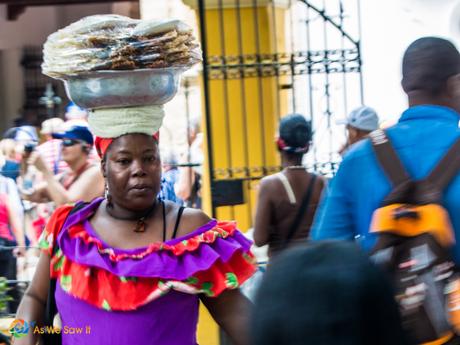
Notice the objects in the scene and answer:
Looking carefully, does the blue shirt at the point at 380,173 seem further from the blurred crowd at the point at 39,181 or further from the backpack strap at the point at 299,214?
the blurred crowd at the point at 39,181

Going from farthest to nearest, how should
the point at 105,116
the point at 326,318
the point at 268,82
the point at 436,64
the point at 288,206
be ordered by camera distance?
the point at 268,82
the point at 288,206
the point at 105,116
the point at 436,64
the point at 326,318

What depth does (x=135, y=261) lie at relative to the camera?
3211mm

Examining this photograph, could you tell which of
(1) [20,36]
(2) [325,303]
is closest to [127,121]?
(2) [325,303]

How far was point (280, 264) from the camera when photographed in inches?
61.2

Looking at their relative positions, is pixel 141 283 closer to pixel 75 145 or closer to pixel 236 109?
pixel 75 145

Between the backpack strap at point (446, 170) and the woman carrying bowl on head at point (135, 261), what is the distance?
82 cm

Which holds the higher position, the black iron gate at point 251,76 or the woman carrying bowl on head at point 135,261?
the black iron gate at point 251,76

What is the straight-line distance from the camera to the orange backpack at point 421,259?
261 cm

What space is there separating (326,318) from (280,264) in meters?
0.13

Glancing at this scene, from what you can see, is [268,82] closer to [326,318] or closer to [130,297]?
[130,297]

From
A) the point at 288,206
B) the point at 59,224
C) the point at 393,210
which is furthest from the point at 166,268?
the point at 288,206

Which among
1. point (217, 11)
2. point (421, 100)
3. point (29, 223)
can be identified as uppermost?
point (217, 11)

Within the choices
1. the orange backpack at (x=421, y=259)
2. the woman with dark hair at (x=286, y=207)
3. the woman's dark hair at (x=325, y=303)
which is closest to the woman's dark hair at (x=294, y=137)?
the woman with dark hair at (x=286, y=207)

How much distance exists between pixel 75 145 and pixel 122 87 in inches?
112
